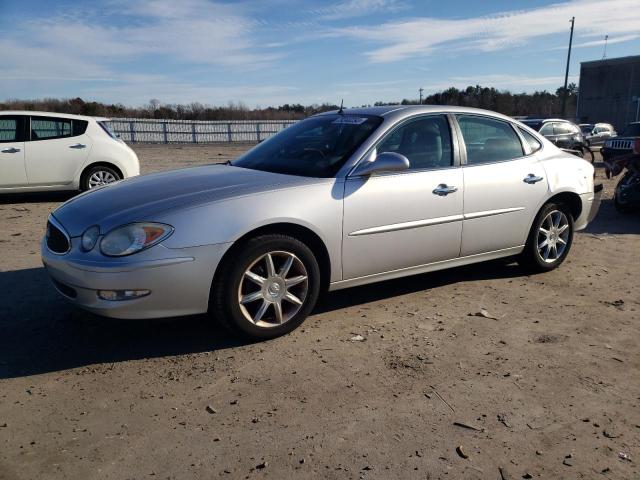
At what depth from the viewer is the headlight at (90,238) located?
11.7 ft

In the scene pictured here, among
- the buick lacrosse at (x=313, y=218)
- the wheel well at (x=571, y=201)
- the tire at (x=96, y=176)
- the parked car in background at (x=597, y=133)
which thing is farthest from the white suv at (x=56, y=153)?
the parked car in background at (x=597, y=133)

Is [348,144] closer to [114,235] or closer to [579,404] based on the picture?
[114,235]

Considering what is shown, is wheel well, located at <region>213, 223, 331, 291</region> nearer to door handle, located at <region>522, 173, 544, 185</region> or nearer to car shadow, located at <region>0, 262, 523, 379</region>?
car shadow, located at <region>0, 262, 523, 379</region>

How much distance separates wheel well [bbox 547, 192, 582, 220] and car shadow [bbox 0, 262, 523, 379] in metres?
1.75

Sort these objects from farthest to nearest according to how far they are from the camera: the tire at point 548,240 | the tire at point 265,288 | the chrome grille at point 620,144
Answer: the chrome grille at point 620,144, the tire at point 548,240, the tire at point 265,288

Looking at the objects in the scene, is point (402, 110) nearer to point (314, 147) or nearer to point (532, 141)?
point (314, 147)

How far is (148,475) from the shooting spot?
8.25ft

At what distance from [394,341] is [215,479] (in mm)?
1820

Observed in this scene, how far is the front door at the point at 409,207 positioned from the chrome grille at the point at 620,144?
12.2m

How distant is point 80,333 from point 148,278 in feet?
3.15

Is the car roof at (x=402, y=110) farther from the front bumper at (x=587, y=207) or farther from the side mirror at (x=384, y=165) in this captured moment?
the front bumper at (x=587, y=207)

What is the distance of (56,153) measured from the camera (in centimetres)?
945

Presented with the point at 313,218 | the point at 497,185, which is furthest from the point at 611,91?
the point at 313,218

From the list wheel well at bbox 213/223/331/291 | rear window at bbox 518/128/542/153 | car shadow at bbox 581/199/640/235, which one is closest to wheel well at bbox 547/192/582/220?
rear window at bbox 518/128/542/153
